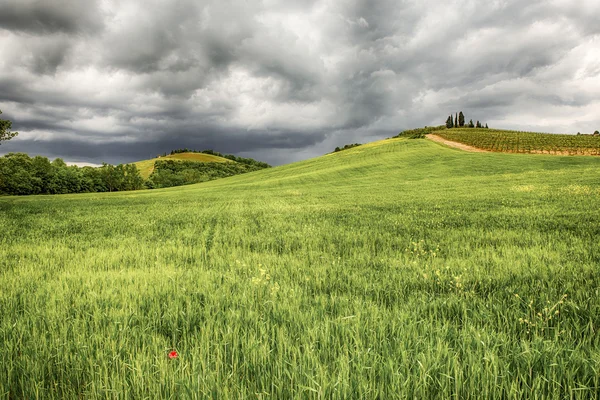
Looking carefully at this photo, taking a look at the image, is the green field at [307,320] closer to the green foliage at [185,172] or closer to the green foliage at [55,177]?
the green foliage at [55,177]

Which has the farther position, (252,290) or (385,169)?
(385,169)

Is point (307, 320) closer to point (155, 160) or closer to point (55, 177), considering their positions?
point (55, 177)

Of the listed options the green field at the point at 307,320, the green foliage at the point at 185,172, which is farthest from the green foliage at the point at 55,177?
the green field at the point at 307,320

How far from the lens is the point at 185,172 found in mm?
150500

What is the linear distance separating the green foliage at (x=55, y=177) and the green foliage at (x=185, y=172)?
13174 mm

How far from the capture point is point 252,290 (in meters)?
3.96

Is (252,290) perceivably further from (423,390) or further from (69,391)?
(423,390)

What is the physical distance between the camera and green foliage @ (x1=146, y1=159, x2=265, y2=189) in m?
136

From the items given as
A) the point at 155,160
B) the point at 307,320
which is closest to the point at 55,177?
the point at 155,160

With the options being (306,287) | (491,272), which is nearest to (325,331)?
(306,287)

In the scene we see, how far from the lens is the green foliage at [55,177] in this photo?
85356 mm

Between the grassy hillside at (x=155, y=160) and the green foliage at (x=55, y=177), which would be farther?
the grassy hillside at (x=155, y=160)

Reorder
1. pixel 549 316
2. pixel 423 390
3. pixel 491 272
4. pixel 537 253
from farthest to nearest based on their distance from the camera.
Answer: pixel 537 253 < pixel 491 272 < pixel 549 316 < pixel 423 390

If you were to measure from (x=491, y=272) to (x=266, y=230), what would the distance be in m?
6.38
